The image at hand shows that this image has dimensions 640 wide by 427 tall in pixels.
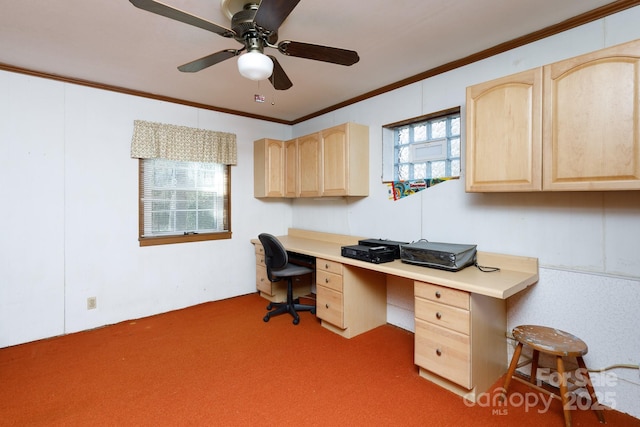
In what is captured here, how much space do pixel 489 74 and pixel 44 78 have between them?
3866 mm

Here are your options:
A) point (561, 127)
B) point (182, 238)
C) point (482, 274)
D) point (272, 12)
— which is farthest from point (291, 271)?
point (561, 127)

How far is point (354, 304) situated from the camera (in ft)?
9.31

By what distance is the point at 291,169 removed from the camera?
12.9 feet

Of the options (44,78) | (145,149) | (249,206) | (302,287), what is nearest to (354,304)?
(302,287)

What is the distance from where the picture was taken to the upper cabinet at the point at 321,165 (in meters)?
3.18

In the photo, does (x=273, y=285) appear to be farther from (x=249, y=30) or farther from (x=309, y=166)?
(x=249, y=30)

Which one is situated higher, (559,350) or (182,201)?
(182,201)

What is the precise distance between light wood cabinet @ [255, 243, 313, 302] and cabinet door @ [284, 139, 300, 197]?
82 cm

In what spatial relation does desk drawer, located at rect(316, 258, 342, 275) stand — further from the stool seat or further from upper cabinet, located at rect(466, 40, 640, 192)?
the stool seat

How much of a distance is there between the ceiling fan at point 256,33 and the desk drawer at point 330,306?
1.95 m

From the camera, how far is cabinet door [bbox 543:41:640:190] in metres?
1.51

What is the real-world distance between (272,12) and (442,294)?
6.20 ft

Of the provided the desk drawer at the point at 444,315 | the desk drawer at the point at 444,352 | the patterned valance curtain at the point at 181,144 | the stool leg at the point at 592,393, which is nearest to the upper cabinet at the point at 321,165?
the patterned valance curtain at the point at 181,144

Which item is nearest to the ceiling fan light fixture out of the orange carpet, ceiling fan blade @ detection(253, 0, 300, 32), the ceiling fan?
the ceiling fan
